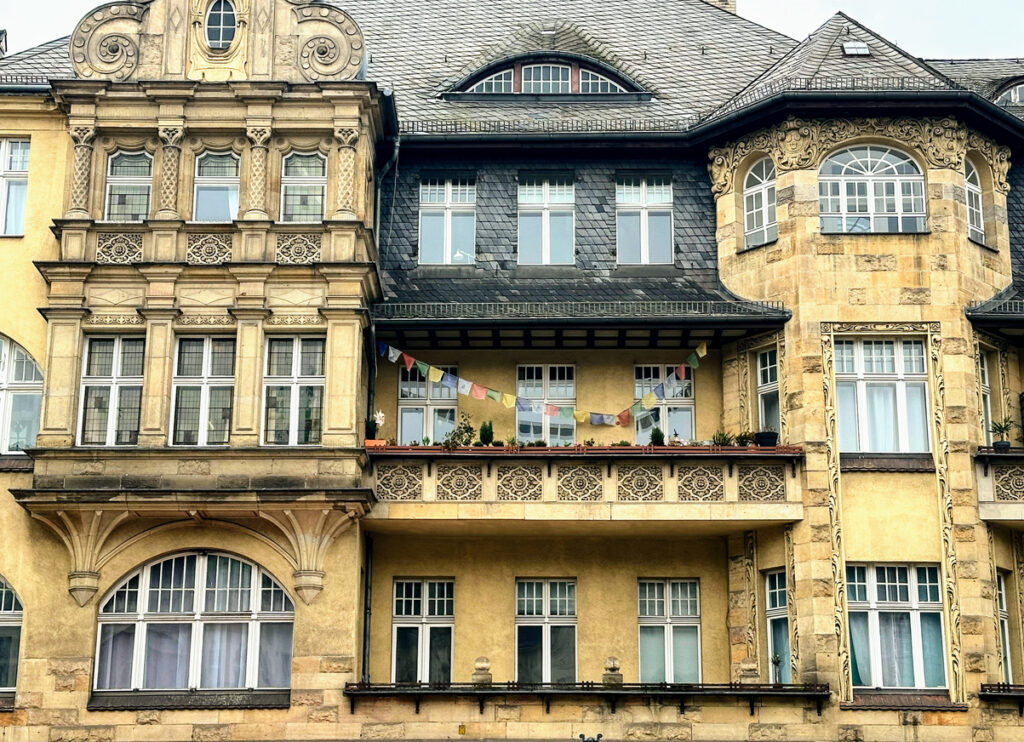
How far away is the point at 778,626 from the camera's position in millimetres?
24781

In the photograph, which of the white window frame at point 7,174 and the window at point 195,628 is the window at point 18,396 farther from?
the window at point 195,628

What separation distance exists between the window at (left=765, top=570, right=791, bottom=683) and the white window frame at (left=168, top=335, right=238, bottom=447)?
9169 millimetres

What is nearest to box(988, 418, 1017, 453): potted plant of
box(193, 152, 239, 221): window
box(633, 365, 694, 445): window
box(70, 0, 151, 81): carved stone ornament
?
box(633, 365, 694, 445): window

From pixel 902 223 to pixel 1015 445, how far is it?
13.8 ft

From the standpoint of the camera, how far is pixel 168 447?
2420 cm

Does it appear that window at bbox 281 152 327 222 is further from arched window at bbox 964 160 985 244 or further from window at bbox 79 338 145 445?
arched window at bbox 964 160 985 244

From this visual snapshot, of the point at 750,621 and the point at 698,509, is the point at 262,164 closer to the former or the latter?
the point at 698,509

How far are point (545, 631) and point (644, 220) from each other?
7626 millimetres

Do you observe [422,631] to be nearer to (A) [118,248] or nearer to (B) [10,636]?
(B) [10,636]

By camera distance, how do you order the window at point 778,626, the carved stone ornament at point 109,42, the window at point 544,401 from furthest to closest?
the window at point 544,401
the carved stone ornament at point 109,42
the window at point 778,626

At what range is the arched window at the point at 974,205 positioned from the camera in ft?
87.0

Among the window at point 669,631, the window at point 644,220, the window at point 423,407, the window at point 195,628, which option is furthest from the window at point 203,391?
the window at point 669,631

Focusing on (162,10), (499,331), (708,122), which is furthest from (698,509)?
(162,10)

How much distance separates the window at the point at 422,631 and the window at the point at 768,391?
5963mm
